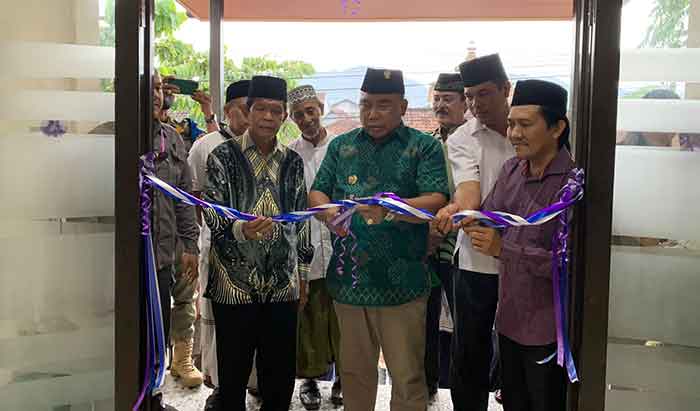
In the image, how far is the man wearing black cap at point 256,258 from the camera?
2.30m

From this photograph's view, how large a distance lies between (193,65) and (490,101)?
1.69 meters

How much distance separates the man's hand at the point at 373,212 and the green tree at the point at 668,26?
3.12 feet

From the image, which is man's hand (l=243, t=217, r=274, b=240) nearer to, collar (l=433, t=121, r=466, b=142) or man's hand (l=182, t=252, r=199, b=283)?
man's hand (l=182, t=252, r=199, b=283)

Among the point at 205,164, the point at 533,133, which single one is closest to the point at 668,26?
the point at 533,133

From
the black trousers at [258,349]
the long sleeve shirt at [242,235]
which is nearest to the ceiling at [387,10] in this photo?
the long sleeve shirt at [242,235]

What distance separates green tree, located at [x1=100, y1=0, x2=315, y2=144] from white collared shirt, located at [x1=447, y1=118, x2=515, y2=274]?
35.4 inches

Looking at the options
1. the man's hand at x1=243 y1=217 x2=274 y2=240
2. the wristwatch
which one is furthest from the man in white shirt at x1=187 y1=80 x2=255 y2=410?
the man's hand at x1=243 y1=217 x2=274 y2=240

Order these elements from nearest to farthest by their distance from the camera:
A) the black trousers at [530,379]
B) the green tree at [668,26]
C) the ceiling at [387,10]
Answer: the green tree at [668,26] → the black trousers at [530,379] → the ceiling at [387,10]

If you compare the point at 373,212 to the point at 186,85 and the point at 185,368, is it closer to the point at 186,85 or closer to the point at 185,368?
the point at 186,85

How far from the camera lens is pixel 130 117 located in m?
1.77

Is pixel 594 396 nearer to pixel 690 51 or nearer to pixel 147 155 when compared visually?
pixel 690 51

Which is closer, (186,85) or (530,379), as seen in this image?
(530,379)

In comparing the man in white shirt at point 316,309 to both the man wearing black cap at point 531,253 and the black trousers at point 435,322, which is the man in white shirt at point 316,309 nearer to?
the black trousers at point 435,322

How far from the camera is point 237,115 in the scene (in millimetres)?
2785
